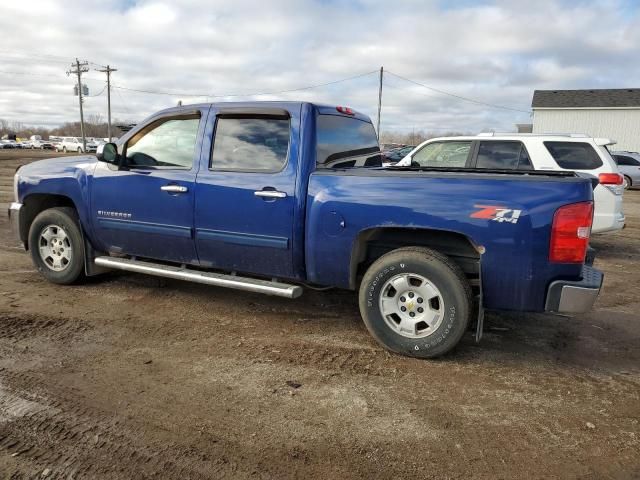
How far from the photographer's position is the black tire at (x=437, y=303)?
385cm

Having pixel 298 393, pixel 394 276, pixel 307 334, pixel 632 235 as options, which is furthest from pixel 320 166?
pixel 632 235

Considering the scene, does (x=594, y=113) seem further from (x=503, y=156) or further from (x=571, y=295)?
(x=571, y=295)

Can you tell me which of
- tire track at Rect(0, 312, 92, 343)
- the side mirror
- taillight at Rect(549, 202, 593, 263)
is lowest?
tire track at Rect(0, 312, 92, 343)

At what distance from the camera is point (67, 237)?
5609 millimetres

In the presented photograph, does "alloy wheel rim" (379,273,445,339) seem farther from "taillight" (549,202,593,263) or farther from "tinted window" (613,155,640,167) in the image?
"tinted window" (613,155,640,167)

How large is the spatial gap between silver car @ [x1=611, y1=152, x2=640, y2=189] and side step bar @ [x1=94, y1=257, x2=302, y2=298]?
21.7 meters

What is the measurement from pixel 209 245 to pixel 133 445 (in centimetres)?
219

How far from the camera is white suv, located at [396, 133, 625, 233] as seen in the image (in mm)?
7637

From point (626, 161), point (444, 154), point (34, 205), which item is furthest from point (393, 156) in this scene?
point (34, 205)

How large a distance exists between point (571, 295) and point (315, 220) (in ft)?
6.37

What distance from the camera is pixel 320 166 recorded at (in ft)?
14.7

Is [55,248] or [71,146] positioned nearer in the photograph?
→ [55,248]

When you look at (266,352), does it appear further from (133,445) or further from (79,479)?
(79,479)

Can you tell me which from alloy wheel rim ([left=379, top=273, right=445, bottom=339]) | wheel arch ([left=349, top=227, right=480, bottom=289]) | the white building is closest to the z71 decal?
wheel arch ([left=349, top=227, right=480, bottom=289])
